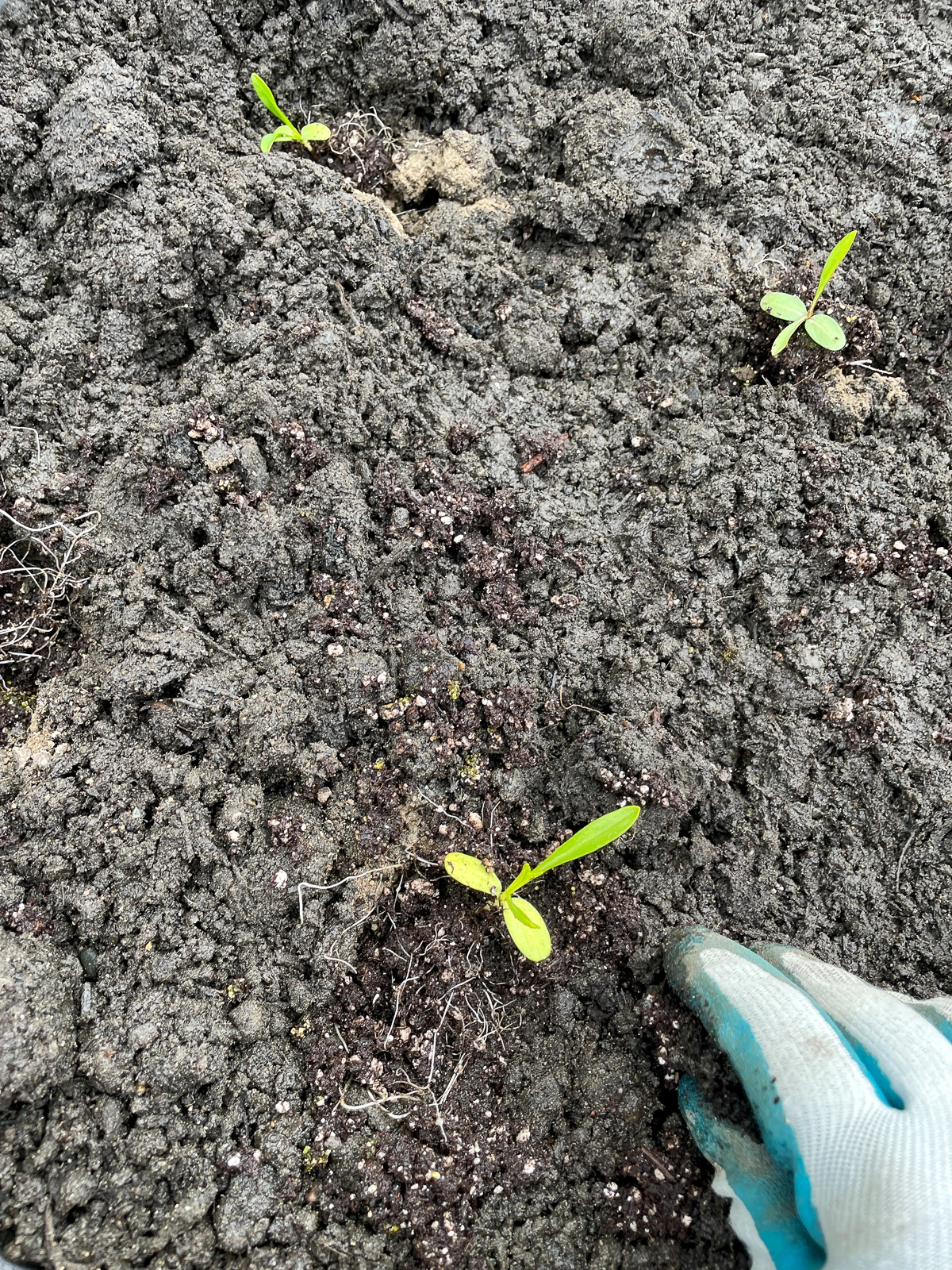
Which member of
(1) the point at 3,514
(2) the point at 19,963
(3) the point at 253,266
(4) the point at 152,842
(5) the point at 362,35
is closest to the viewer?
(2) the point at 19,963

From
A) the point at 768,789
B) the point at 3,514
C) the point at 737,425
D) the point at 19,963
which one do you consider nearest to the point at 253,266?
the point at 3,514

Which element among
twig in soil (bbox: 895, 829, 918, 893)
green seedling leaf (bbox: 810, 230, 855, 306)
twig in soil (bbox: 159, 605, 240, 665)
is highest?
green seedling leaf (bbox: 810, 230, 855, 306)

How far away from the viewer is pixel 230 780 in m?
1.41

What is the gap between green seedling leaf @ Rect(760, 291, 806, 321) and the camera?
1.61 meters

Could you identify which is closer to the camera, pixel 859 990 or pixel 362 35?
pixel 859 990

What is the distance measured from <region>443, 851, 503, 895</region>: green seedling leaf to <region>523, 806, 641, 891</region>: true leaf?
40mm

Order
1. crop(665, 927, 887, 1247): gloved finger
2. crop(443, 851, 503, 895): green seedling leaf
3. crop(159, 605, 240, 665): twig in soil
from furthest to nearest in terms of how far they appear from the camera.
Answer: crop(159, 605, 240, 665): twig in soil
crop(443, 851, 503, 895): green seedling leaf
crop(665, 927, 887, 1247): gloved finger

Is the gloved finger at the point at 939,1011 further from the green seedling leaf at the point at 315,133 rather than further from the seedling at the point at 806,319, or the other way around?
the green seedling leaf at the point at 315,133

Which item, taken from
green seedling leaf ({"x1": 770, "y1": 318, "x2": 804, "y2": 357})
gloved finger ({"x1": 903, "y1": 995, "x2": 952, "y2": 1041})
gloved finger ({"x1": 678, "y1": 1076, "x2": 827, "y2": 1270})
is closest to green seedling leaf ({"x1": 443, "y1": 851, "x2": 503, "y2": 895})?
gloved finger ({"x1": 678, "y1": 1076, "x2": 827, "y2": 1270})

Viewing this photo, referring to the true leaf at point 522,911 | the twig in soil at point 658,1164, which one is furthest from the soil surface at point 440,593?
the true leaf at point 522,911

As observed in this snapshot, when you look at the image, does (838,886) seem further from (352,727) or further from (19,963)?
(19,963)

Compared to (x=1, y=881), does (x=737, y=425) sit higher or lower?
higher

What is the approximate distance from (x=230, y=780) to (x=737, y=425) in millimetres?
1343

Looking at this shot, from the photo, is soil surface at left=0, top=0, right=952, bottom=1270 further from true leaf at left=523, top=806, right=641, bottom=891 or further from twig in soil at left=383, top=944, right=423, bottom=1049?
true leaf at left=523, top=806, right=641, bottom=891
